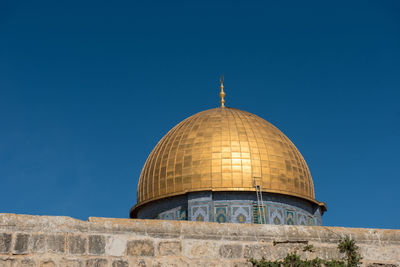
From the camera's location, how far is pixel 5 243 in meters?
5.47

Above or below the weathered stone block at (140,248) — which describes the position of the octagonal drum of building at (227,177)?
above

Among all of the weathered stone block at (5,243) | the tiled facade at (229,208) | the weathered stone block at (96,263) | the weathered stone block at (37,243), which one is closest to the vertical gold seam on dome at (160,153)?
the tiled facade at (229,208)

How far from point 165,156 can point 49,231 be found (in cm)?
1397

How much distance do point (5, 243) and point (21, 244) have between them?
0.52 ft

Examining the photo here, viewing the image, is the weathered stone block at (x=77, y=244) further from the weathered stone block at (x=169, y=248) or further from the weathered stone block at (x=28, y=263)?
the weathered stone block at (x=169, y=248)

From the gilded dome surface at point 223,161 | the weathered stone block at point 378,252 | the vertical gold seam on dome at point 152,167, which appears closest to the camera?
the weathered stone block at point 378,252

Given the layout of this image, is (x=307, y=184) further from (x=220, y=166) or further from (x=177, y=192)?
(x=177, y=192)

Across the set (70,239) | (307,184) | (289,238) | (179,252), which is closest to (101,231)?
(70,239)

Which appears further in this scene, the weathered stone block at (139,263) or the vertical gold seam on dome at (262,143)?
the vertical gold seam on dome at (262,143)

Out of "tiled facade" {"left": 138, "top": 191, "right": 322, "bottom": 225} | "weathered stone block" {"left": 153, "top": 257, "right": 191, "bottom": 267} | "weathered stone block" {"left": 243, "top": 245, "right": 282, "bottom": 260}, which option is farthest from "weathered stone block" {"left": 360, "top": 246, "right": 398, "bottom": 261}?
"tiled facade" {"left": 138, "top": 191, "right": 322, "bottom": 225}

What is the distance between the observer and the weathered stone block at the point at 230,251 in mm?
6148

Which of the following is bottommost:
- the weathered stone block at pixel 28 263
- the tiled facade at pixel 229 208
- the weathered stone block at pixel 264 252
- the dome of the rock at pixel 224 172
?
the weathered stone block at pixel 28 263

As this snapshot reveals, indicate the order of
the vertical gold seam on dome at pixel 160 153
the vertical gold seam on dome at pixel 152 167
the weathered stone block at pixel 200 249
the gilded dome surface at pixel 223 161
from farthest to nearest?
the vertical gold seam on dome at pixel 152 167
the vertical gold seam on dome at pixel 160 153
the gilded dome surface at pixel 223 161
the weathered stone block at pixel 200 249

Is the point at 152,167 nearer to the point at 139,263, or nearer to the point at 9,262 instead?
the point at 139,263
